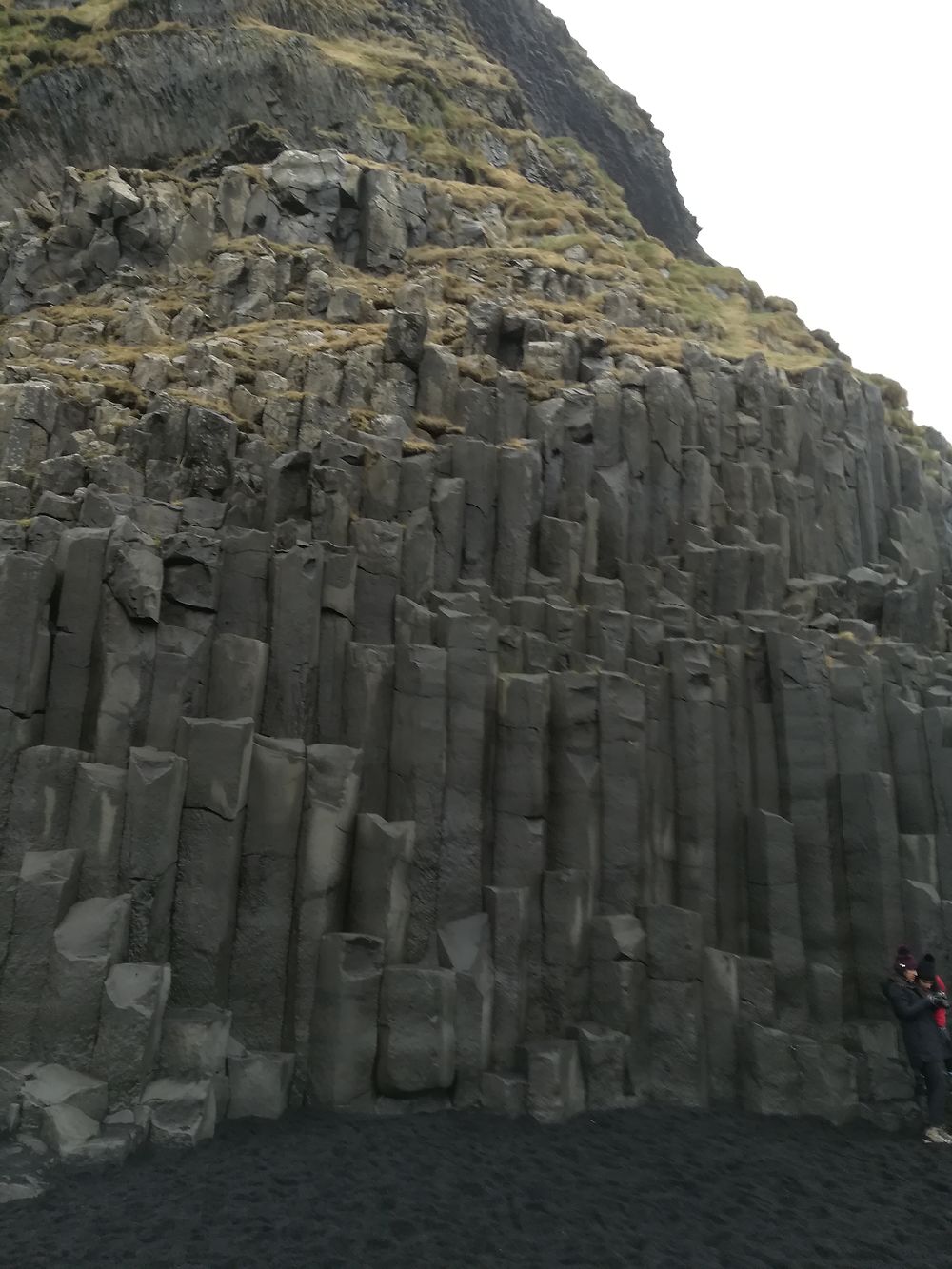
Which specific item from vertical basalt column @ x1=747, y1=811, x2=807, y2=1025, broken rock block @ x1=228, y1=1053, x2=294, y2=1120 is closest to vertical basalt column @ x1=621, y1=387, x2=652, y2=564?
vertical basalt column @ x1=747, y1=811, x2=807, y2=1025

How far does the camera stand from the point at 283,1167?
7461 mm

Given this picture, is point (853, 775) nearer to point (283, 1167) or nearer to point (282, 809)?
point (282, 809)

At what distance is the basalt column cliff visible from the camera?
28.0 ft

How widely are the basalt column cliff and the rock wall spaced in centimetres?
4

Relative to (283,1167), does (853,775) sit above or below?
above

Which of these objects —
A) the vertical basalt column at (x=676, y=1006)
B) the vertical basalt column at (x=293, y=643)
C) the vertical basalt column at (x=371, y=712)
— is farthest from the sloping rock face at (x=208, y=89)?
the vertical basalt column at (x=676, y=1006)

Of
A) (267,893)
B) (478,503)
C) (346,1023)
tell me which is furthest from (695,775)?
(267,893)

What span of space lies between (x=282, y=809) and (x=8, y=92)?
34945 mm

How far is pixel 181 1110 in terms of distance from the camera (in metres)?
7.64

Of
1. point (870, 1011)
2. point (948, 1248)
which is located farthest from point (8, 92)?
point (948, 1248)

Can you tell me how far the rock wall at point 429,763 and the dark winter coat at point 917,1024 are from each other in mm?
528

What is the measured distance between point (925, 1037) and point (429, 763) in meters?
6.32

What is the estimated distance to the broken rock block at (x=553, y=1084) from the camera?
9078mm

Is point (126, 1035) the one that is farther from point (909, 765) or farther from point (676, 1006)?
point (909, 765)
